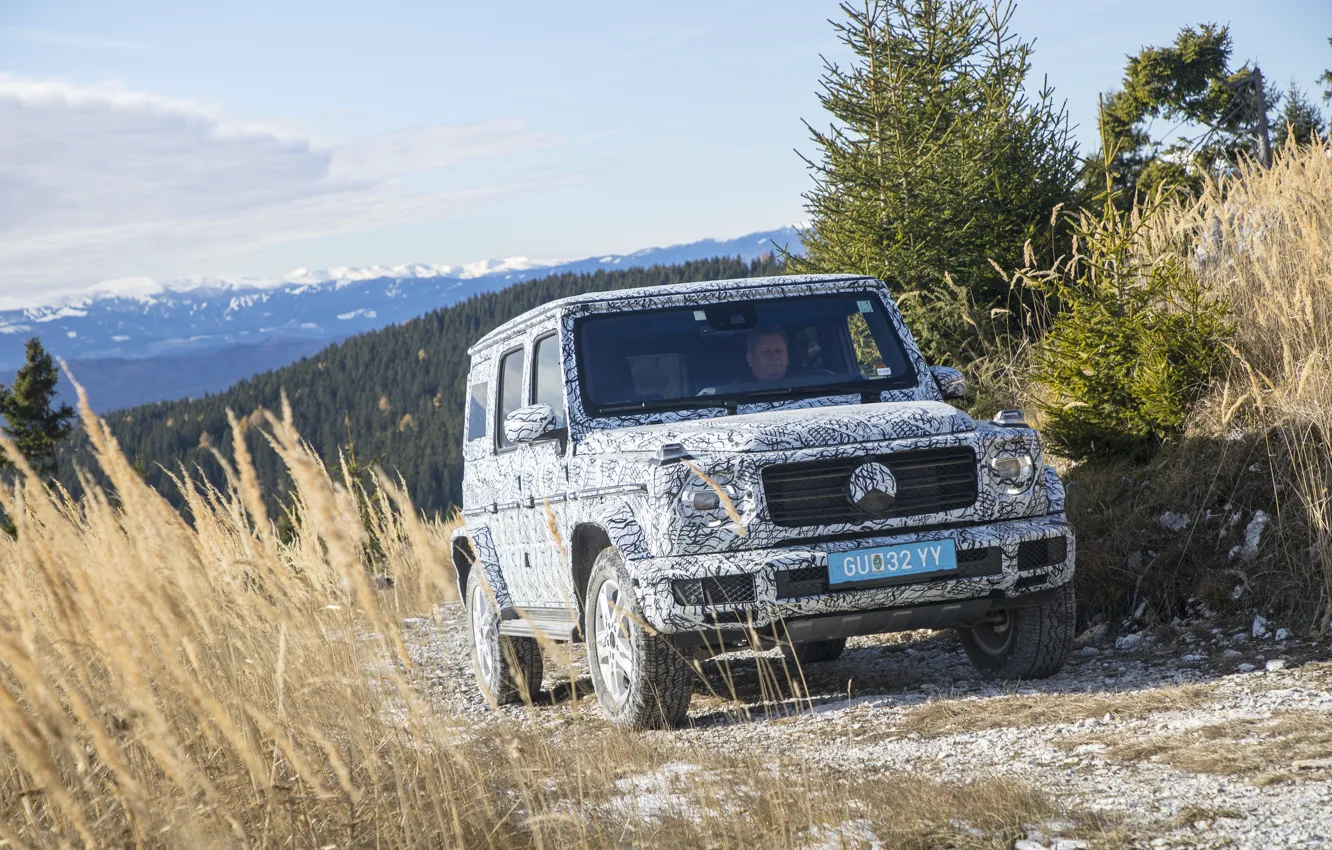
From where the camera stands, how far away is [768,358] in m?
6.34

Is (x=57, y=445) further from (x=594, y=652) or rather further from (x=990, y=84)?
(x=594, y=652)

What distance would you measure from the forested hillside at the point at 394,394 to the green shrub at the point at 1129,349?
261 ft

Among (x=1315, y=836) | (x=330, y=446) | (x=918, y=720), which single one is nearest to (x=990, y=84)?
(x=918, y=720)

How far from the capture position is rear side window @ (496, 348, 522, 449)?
704cm

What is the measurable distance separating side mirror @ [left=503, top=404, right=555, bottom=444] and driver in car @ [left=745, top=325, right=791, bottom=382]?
113cm

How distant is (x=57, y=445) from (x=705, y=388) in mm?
46606

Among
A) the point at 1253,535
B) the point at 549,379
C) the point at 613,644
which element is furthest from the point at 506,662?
the point at 1253,535

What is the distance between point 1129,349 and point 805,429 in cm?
330

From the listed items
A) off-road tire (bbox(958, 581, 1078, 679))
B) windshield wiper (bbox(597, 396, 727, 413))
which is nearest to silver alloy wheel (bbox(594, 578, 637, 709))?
windshield wiper (bbox(597, 396, 727, 413))

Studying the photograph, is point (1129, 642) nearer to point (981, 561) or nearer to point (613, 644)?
point (981, 561)

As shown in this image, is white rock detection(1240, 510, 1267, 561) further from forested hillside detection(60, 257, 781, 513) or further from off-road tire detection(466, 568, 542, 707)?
forested hillside detection(60, 257, 781, 513)

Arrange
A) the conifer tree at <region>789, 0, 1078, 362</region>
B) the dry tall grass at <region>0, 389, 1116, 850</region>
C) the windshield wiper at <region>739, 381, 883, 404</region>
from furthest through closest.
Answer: the conifer tree at <region>789, 0, 1078, 362</region> < the windshield wiper at <region>739, 381, 883, 404</region> < the dry tall grass at <region>0, 389, 1116, 850</region>

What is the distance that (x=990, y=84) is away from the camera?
41.8ft

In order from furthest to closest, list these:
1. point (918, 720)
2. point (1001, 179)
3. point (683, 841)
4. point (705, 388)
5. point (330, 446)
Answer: point (330, 446) < point (1001, 179) < point (705, 388) < point (918, 720) < point (683, 841)
